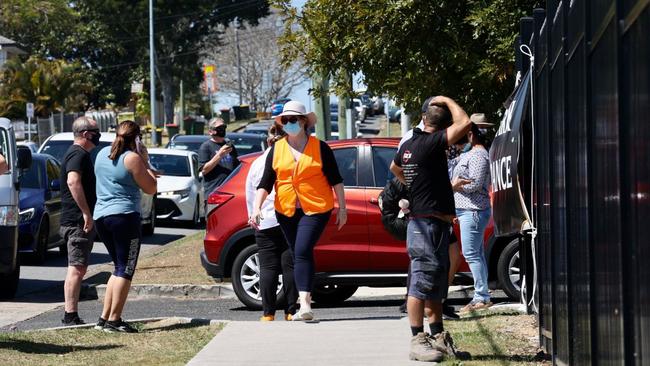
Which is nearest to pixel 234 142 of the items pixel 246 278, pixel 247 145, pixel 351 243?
pixel 247 145

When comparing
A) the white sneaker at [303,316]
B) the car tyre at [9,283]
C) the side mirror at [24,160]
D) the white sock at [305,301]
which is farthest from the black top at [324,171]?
the side mirror at [24,160]

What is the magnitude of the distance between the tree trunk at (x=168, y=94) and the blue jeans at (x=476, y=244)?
196 ft

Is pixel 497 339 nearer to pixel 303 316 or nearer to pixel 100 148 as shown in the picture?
pixel 303 316

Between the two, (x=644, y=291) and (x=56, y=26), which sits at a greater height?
(x=56, y=26)

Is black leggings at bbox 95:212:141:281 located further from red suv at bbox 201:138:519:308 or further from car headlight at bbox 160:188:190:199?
car headlight at bbox 160:188:190:199

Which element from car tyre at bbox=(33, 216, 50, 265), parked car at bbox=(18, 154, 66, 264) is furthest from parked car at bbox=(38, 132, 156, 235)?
car tyre at bbox=(33, 216, 50, 265)

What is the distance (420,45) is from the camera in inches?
542

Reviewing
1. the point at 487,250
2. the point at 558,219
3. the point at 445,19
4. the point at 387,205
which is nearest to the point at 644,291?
the point at 558,219

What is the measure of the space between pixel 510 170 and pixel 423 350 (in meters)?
1.39

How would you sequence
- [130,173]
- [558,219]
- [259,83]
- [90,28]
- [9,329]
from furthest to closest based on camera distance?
[259,83] → [90,28] → [9,329] → [130,173] → [558,219]

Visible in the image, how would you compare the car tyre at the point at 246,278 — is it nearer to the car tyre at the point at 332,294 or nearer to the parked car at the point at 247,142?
the car tyre at the point at 332,294

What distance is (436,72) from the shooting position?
13.8 meters

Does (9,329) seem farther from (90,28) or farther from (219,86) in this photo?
(219,86)

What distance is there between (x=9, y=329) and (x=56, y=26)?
64887mm
